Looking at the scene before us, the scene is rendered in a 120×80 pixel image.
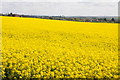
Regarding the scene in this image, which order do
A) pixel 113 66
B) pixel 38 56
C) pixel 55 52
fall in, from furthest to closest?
pixel 55 52
pixel 38 56
pixel 113 66

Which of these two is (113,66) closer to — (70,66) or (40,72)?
(70,66)

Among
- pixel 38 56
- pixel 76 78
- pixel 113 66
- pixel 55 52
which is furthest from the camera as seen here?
pixel 55 52

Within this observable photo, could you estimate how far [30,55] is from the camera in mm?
9531

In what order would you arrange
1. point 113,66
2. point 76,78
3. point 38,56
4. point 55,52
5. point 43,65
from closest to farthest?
point 76,78 → point 43,65 → point 113,66 → point 38,56 → point 55,52

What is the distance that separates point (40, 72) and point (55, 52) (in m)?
2.81

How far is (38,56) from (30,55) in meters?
0.37

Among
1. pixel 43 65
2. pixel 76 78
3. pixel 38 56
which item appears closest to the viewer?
pixel 76 78

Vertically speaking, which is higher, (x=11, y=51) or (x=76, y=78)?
(x=11, y=51)

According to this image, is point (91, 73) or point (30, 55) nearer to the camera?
point (91, 73)

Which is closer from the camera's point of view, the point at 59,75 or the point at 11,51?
the point at 59,75

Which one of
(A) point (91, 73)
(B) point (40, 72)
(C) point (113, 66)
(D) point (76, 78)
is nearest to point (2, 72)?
(B) point (40, 72)

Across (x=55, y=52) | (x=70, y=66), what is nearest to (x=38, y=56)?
(x=55, y=52)

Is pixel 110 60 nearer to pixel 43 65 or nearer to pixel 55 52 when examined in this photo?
pixel 55 52

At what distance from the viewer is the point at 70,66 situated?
827 cm
